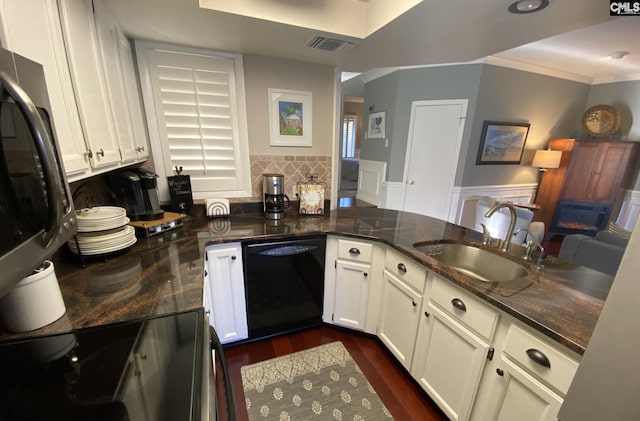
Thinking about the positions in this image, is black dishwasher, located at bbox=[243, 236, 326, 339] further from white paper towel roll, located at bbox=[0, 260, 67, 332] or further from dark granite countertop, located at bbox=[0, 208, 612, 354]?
white paper towel roll, located at bbox=[0, 260, 67, 332]

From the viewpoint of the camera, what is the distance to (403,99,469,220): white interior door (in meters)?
3.76

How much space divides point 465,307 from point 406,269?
402 millimetres

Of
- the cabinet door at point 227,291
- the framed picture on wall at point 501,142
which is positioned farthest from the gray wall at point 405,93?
the cabinet door at point 227,291

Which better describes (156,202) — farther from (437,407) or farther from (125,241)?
(437,407)

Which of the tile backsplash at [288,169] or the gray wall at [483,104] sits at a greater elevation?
the gray wall at [483,104]

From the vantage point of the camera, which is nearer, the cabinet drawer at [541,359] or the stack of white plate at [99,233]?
the cabinet drawer at [541,359]

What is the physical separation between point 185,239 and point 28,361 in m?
0.93

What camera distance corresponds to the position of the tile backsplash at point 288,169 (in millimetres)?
2199

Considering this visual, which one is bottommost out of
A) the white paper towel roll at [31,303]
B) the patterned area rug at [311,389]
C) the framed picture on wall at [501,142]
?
the patterned area rug at [311,389]

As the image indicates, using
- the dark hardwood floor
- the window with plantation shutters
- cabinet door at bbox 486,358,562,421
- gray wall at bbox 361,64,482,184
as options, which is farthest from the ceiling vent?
gray wall at bbox 361,64,482,184

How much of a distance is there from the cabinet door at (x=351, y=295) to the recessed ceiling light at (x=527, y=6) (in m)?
1.60

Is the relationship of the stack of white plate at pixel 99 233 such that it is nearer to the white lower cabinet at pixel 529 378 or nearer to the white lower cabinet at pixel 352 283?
the white lower cabinet at pixel 352 283

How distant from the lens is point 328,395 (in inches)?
62.1

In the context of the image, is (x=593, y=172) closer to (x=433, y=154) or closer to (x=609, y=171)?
(x=609, y=171)
